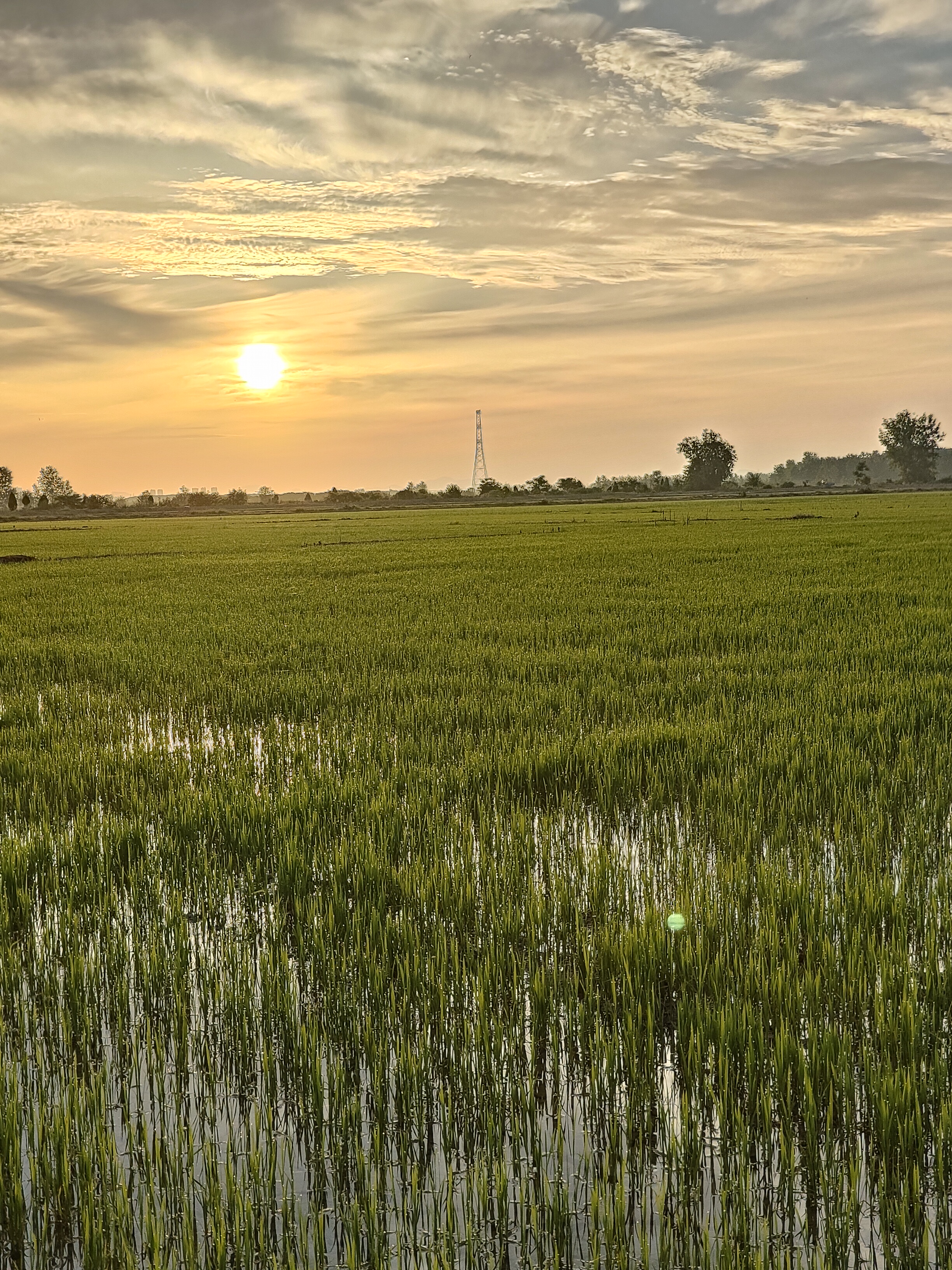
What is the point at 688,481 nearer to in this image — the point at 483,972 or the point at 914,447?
the point at 914,447

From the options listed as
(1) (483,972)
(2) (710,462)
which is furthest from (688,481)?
(1) (483,972)

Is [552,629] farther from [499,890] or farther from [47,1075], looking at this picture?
[47,1075]

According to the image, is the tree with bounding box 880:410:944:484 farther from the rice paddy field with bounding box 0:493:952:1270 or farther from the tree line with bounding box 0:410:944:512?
the rice paddy field with bounding box 0:493:952:1270

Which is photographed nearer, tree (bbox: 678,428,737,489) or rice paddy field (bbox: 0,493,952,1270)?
rice paddy field (bbox: 0,493,952,1270)

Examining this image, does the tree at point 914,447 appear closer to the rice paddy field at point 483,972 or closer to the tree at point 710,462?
the tree at point 710,462

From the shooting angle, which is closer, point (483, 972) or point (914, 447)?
point (483, 972)

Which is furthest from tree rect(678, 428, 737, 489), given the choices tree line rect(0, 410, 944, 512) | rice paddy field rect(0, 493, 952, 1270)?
rice paddy field rect(0, 493, 952, 1270)

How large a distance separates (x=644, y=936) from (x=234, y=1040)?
141cm

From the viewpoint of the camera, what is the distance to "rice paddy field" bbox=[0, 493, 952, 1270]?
219cm

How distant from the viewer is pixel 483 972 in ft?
9.98

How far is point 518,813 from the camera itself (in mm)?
4875

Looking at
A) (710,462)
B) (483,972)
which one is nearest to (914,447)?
(710,462)

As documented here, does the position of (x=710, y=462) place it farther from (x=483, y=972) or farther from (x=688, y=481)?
(x=483, y=972)

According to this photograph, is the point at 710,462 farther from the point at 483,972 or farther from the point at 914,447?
the point at 483,972
